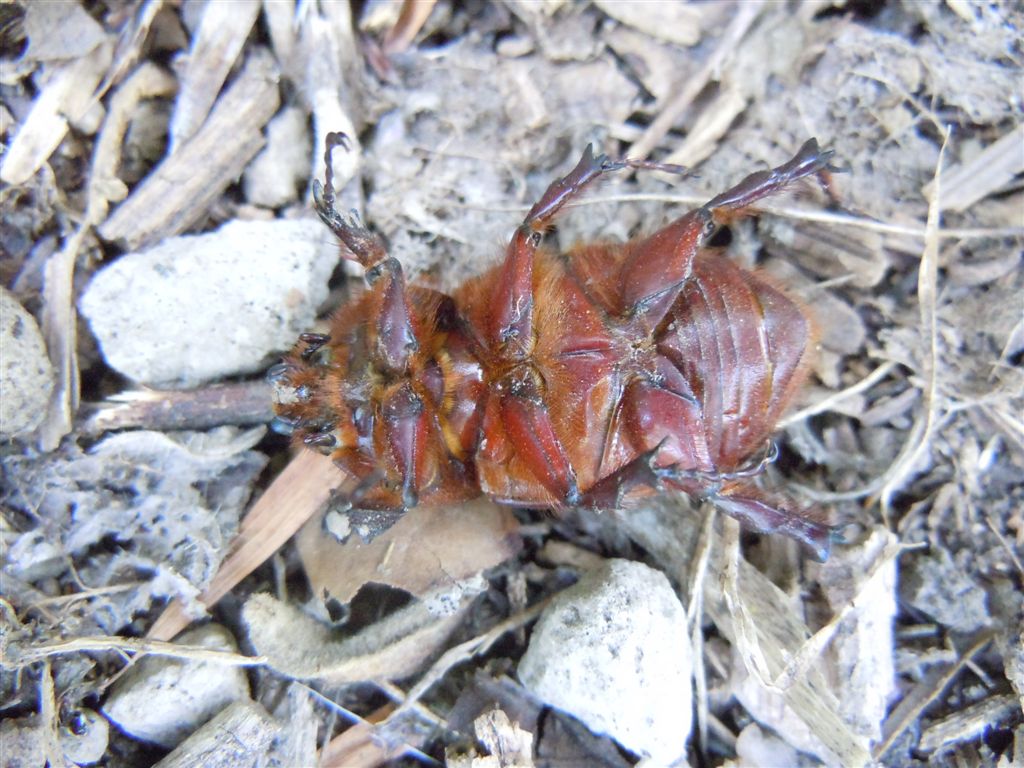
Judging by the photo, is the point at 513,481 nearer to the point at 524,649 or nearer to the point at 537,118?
the point at 524,649

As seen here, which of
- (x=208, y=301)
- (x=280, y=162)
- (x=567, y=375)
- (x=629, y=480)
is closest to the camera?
(x=629, y=480)

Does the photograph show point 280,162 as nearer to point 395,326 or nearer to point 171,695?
point 395,326

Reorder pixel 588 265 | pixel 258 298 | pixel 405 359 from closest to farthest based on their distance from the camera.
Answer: pixel 405 359, pixel 588 265, pixel 258 298

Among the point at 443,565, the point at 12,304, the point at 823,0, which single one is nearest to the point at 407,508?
the point at 443,565

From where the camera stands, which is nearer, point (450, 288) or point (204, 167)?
point (204, 167)

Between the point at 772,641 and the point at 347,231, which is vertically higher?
the point at 347,231

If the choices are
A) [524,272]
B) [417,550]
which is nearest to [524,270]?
[524,272]

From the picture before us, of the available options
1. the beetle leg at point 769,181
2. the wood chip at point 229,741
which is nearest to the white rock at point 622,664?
the wood chip at point 229,741
